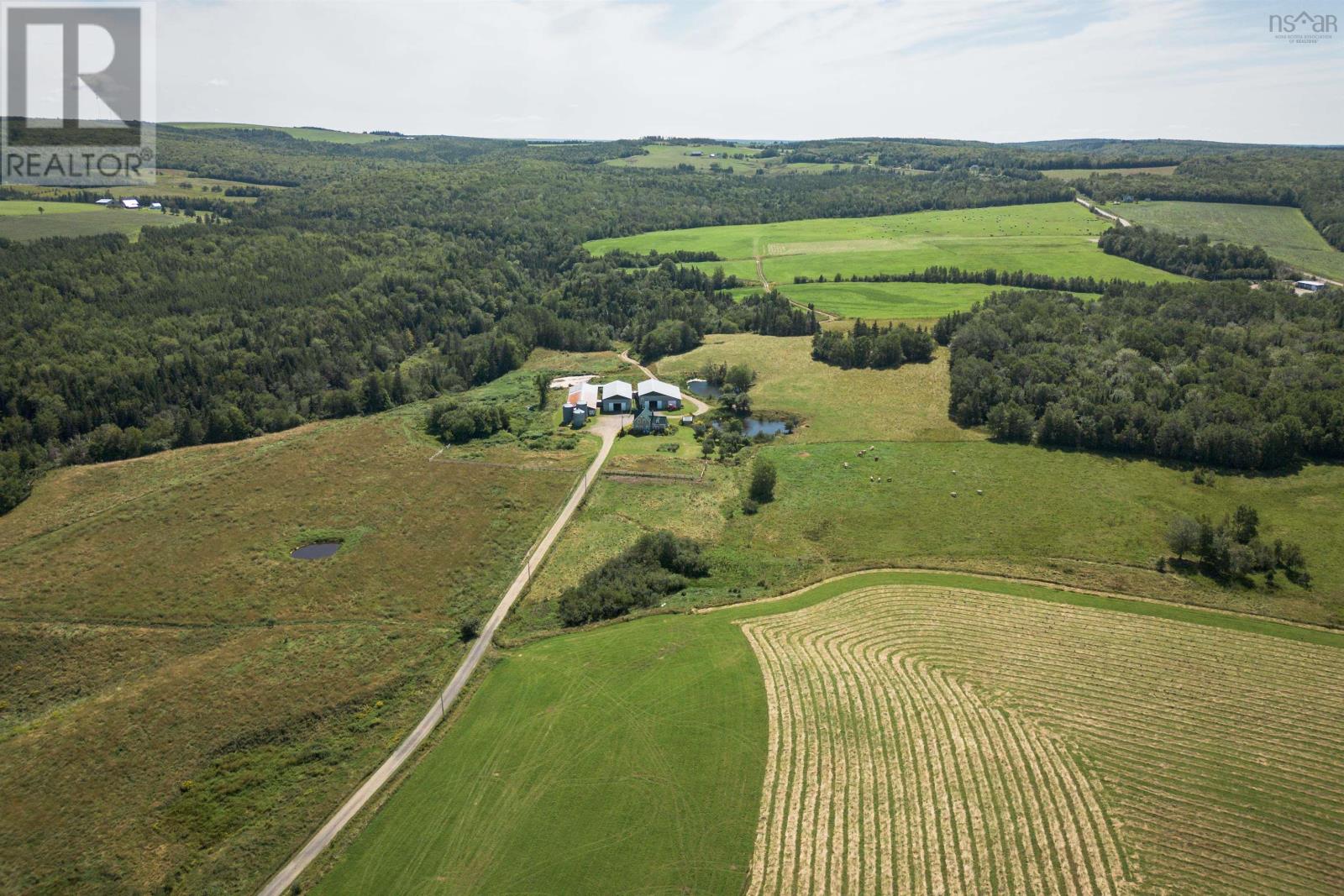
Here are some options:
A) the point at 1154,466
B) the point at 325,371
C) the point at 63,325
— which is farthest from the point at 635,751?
the point at 63,325

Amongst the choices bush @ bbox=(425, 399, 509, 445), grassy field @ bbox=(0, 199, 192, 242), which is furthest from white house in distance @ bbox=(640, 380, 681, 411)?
grassy field @ bbox=(0, 199, 192, 242)

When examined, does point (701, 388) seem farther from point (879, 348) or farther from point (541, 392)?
point (879, 348)

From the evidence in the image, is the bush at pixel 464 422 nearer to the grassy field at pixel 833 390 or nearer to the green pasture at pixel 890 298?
the grassy field at pixel 833 390

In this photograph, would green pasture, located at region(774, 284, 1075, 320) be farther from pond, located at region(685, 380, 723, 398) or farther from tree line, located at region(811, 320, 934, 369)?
pond, located at region(685, 380, 723, 398)

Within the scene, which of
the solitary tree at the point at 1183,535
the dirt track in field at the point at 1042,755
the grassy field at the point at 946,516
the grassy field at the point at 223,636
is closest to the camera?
the dirt track in field at the point at 1042,755

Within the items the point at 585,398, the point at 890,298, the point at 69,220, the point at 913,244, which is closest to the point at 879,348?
the point at 890,298

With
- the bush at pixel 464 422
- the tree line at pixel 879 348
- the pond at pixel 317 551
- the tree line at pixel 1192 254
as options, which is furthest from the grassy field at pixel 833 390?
the tree line at pixel 1192 254
